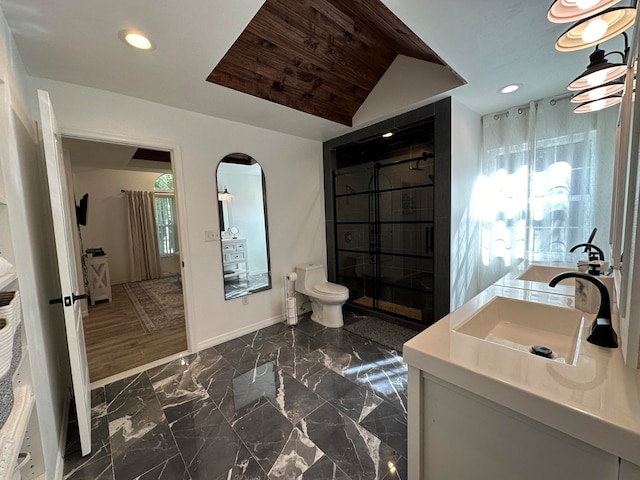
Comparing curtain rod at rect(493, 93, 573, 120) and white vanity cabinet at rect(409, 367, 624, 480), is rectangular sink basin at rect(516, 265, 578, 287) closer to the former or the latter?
white vanity cabinet at rect(409, 367, 624, 480)

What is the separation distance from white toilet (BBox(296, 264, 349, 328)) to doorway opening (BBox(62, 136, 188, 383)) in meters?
1.46

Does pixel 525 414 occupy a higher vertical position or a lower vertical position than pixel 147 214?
lower

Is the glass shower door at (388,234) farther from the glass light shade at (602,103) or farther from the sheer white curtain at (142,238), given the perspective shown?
the sheer white curtain at (142,238)

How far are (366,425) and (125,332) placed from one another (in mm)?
3039

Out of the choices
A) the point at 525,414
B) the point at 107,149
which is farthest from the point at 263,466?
the point at 107,149

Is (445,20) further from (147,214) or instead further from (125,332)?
(147,214)

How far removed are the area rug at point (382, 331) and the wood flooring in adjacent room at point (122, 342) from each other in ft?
6.16

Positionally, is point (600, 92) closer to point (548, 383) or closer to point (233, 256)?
point (548, 383)

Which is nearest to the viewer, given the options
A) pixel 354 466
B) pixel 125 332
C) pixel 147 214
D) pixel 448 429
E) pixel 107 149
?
pixel 448 429

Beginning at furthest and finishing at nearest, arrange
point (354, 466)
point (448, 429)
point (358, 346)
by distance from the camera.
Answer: point (358, 346)
point (354, 466)
point (448, 429)

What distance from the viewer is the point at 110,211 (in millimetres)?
5629

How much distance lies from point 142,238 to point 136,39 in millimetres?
5305

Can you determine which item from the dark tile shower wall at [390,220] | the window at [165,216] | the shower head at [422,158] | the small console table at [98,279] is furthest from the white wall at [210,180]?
the window at [165,216]

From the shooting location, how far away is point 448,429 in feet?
2.77
